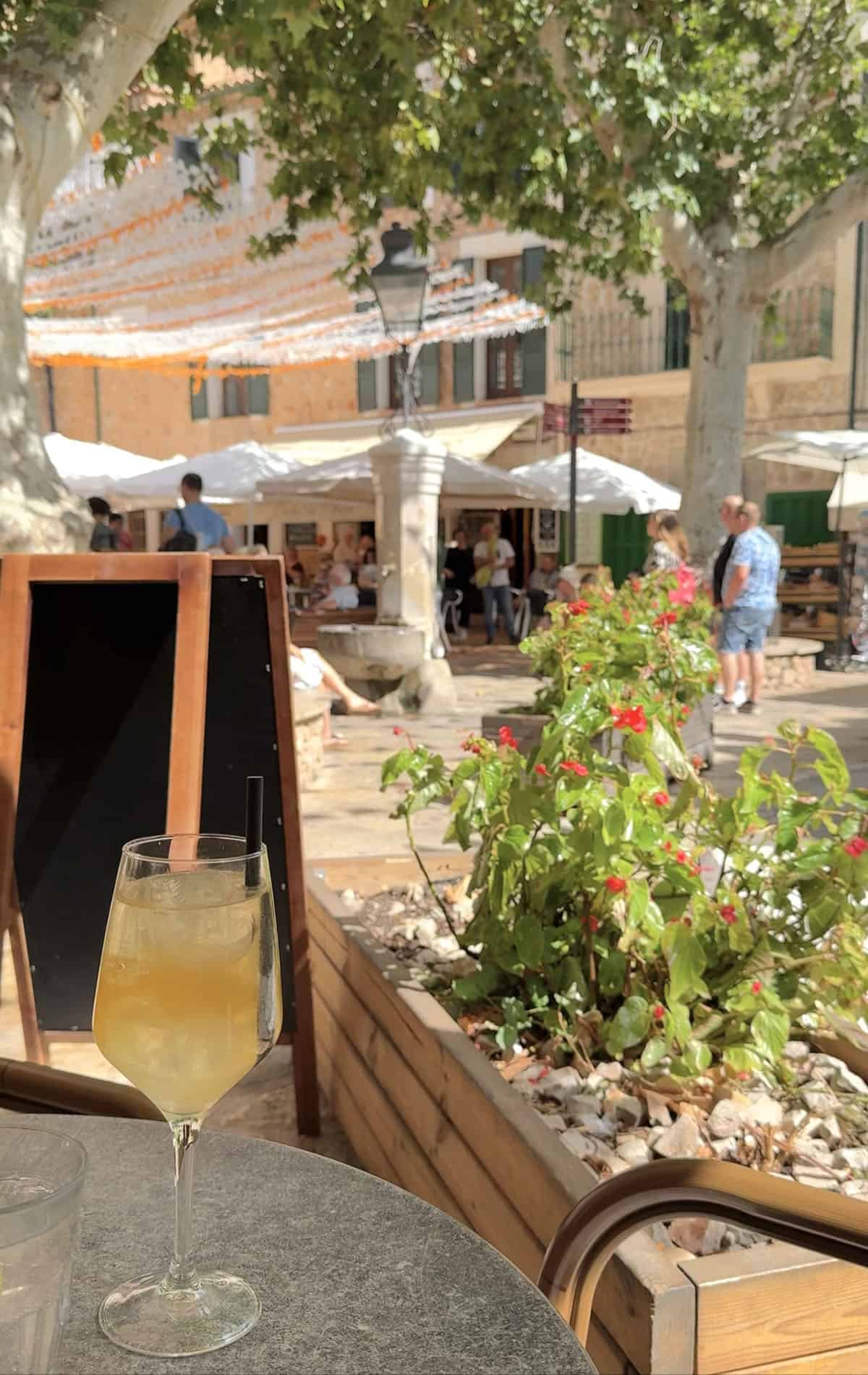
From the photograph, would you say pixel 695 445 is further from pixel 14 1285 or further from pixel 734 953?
pixel 14 1285

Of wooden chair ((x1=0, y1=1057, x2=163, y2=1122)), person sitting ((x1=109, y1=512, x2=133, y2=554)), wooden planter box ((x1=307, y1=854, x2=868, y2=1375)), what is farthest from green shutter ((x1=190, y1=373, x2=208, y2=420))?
wooden chair ((x1=0, y1=1057, x2=163, y2=1122))

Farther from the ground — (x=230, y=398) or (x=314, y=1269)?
(x=230, y=398)

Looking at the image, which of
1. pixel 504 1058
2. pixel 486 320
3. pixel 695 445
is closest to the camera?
pixel 504 1058

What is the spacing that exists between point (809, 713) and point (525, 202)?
4.58 meters

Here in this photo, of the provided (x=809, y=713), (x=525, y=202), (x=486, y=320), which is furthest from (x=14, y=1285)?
(x=486, y=320)

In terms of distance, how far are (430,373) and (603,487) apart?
8346mm

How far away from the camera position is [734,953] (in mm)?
2285

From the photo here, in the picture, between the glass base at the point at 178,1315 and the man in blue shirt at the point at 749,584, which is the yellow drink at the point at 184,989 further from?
the man in blue shirt at the point at 749,584

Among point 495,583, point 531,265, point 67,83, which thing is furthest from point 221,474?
point 67,83

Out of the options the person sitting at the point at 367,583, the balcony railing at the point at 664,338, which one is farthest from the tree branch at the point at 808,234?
the balcony railing at the point at 664,338

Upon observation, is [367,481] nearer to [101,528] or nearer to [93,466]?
[101,528]

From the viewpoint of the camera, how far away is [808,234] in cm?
1039

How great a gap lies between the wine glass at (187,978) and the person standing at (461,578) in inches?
657

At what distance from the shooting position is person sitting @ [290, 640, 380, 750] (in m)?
7.69
